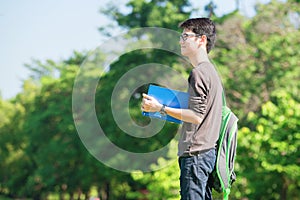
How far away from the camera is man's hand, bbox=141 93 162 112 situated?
3391mm

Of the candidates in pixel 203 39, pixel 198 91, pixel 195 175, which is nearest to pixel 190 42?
pixel 203 39

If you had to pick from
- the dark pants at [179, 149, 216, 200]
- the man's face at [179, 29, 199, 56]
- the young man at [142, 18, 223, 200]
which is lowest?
the dark pants at [179, 149, 216, 200]

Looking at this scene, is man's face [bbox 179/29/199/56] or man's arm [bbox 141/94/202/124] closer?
man's arm [bbox 141/94/202/124]

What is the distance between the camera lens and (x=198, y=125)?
11.2 ft

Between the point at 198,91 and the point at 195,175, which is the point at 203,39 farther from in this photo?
the point at 195,175

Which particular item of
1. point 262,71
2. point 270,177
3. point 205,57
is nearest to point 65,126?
point 262,71

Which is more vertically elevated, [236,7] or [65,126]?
[236,7]

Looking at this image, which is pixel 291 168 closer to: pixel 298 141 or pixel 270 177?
pixel 298 141

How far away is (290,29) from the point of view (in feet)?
69.7

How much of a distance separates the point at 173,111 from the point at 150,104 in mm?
143

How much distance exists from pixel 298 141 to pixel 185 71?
10.6 meters

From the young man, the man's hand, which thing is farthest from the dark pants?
the man's hand

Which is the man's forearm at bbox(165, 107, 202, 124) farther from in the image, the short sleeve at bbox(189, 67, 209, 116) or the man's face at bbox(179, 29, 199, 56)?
the man's face at bbox(179, 29, 199, 56)

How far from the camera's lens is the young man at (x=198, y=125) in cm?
335
